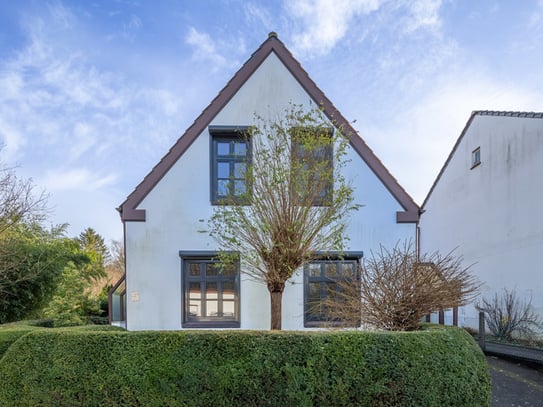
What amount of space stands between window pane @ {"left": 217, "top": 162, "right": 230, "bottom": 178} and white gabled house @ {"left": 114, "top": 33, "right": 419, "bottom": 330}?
3 cm

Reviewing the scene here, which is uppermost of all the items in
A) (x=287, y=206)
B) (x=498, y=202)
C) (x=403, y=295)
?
(x=498, y=202)

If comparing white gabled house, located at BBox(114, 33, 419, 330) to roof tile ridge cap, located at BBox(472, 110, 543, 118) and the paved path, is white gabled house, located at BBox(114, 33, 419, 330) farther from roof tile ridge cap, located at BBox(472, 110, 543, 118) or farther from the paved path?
roof tile ridge cap, located at BBox(472, 110, 543, 118)

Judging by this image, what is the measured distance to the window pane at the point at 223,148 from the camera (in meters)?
7.07

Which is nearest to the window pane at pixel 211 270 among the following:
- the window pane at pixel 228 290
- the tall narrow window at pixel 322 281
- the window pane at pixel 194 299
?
the window pane at pixel 228 290

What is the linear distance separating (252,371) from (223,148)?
4.94m

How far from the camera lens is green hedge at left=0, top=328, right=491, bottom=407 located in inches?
149

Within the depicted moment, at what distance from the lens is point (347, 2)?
7.83 m

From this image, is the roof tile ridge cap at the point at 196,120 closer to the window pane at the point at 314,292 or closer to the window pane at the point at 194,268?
the window pane at the point at 194,268

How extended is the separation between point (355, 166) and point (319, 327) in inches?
153

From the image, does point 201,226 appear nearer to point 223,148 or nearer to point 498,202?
point 223,148

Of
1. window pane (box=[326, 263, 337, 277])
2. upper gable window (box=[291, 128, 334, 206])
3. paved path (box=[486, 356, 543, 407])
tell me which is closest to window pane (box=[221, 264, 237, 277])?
window pane (box=[326, 263, 337, 277])

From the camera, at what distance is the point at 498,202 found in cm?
1080

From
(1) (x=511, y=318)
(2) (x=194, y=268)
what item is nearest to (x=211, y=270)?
(2) (x=194, y=268)

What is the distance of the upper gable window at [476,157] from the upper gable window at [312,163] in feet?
31.8
